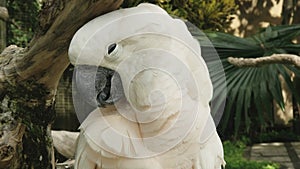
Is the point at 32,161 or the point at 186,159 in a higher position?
the point at 186,159

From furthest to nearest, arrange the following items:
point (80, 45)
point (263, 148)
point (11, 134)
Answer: point (263, 148), point (11, 134), point (80, 45)

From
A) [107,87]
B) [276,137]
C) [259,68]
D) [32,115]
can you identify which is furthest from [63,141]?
[276,137]

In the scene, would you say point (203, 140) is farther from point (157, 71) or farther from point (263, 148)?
point (263, 148)

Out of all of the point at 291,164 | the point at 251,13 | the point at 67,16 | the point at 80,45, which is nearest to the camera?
the point at 80,45

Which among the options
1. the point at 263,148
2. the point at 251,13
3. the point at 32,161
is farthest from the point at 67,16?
the point at 251,13

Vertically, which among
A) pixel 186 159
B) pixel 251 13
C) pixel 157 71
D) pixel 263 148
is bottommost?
pixel 263 148

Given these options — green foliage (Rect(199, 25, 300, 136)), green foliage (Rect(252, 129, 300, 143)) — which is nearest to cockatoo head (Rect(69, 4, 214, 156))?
green foliage (Rect(199, 25, 300, 136))

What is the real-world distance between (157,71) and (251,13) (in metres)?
3.99

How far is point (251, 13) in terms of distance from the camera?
448cm

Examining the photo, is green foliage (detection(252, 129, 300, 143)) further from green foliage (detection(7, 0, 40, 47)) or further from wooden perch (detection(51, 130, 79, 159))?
wooden perch (detection(51, 130, 79, 159))

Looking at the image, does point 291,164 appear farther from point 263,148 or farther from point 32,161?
point 32,161

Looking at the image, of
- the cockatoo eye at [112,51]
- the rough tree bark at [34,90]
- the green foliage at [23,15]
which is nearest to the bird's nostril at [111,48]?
the cockatoo eye at [112,51]

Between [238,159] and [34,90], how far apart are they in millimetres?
2738

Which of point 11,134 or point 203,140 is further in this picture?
point 11,134
